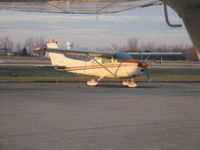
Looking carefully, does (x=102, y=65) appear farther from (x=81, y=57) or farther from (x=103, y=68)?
(x=81, y=57)

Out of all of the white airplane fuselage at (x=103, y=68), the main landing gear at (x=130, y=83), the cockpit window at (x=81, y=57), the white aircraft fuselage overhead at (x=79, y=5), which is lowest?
the main landing gear at (x=130, y=83)

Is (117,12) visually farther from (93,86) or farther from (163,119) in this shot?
(93,86)

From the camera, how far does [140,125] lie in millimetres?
13164

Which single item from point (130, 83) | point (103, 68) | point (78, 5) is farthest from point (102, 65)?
point (78, 5)

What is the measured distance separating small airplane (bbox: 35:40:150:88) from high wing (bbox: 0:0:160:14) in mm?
29802

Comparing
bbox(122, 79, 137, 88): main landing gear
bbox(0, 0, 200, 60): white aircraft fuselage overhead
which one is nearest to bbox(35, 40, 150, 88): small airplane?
bbox(122, 79, 137, 88): main landing gear

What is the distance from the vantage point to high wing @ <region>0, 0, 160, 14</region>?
3.82 metres

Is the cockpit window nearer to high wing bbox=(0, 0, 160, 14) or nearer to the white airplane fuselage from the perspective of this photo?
the white airplane fuselage

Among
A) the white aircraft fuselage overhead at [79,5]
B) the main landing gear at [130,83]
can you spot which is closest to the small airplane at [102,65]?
the main landing gear at [130,83]

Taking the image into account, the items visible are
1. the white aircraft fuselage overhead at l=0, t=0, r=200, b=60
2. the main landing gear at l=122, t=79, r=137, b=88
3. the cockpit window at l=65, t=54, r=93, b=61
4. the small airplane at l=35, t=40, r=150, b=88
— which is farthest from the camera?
the cockpit window at l=65, t=54, r=93, b=61

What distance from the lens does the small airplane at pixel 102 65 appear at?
117 feet

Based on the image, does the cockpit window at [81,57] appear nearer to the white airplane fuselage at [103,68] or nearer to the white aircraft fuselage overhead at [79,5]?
the white airplane fuselage at [103,68]

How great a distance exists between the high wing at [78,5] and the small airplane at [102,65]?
29802 mm

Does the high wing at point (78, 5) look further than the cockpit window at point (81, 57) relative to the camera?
No
